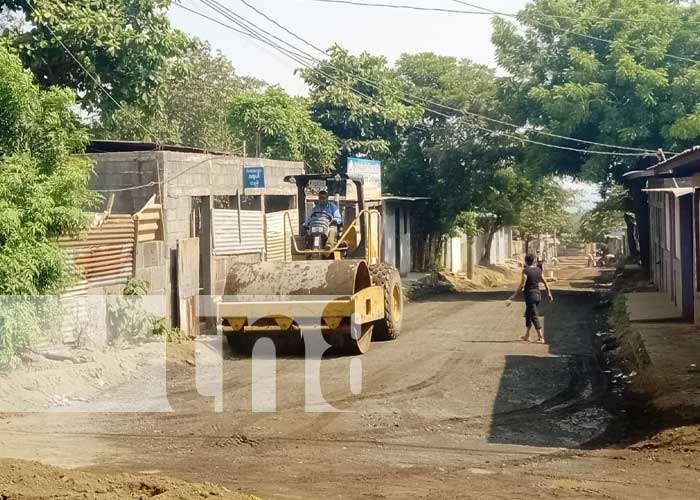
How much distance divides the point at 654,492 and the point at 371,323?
884cm

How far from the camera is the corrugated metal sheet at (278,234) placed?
21473 mm

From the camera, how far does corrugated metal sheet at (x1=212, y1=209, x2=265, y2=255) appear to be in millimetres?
18641

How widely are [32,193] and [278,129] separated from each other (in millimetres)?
18678

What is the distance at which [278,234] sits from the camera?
22125 mm

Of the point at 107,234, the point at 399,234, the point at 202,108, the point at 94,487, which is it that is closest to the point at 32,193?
the point at 107,234

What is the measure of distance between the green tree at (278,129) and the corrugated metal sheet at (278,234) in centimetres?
782

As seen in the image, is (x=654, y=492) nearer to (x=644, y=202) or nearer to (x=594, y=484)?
(x=594, y=484)

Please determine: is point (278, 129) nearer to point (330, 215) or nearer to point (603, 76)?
point (603, 76)

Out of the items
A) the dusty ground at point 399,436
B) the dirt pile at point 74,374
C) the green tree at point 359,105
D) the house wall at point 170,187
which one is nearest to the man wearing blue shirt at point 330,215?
the dusty ground at point 399,436

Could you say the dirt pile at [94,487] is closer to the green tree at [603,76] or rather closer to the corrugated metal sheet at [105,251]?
the corrugated metal sheet at [105,251]

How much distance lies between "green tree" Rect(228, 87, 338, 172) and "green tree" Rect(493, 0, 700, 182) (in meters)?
6.48

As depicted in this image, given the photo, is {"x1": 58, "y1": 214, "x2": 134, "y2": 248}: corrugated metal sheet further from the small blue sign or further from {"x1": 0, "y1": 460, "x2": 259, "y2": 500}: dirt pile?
{"x1": 0, "y1": 460, "x2": 259, "y2": 500}: dirt pile

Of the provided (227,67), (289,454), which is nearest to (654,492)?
(289,454)

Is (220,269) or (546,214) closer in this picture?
(220,269)
